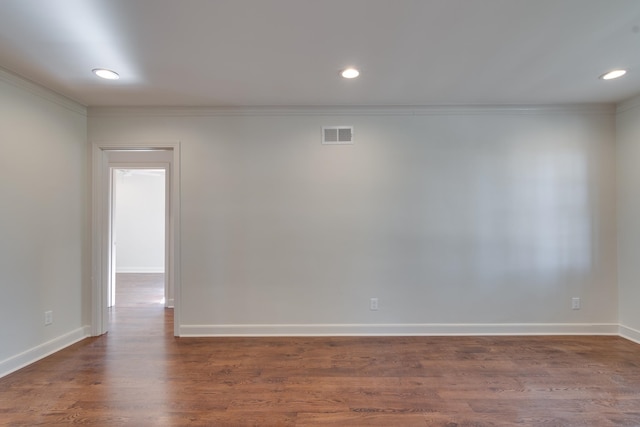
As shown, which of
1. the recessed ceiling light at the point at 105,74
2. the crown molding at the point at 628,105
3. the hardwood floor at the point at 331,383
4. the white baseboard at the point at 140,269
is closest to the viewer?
the hardwood floor at the point at 331,383

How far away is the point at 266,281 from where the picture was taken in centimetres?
317

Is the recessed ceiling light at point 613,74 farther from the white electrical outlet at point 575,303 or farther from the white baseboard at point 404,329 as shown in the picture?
the white baseboard at point 404,329

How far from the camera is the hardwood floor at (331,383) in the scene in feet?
6.13

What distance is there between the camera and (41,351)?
264 centimetres

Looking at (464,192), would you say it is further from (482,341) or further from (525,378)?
(525,378)

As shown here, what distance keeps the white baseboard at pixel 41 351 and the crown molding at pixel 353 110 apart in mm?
2295

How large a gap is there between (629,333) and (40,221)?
5.87 metres

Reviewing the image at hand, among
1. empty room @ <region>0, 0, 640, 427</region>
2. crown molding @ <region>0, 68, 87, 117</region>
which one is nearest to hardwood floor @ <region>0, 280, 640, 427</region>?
empty room @ <region>0, 0, 640, 427</region>

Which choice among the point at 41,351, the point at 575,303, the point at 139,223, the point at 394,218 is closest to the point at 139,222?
the point at 139,223

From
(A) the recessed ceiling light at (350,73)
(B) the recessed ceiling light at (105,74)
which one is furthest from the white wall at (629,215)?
(B) the recessed ceiling light at (105,74)

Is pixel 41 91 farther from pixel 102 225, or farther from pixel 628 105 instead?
pixel 628 105

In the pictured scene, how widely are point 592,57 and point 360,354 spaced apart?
119 inches

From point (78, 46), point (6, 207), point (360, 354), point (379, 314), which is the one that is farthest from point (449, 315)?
point (6, 207)

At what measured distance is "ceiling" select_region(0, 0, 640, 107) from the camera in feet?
5.50
